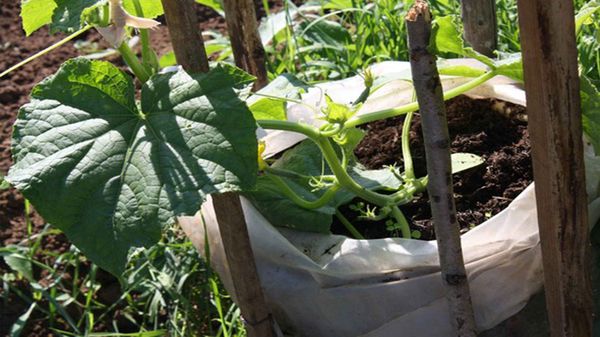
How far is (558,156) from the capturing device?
1.37 m

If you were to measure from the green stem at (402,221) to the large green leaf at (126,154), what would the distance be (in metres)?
0.47

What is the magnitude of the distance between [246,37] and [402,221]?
70cm

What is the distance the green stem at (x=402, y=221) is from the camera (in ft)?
5.85

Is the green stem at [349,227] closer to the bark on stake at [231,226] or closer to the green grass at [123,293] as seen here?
the bark on stake at [231,226]

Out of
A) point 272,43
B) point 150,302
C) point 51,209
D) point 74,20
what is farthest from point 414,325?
point 272,43

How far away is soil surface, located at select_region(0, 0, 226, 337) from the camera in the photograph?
2.42m

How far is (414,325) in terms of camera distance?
1661mm

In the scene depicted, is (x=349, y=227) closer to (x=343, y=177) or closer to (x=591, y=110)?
(x=343, y=177)

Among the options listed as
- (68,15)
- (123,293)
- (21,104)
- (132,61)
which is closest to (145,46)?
(132,61)

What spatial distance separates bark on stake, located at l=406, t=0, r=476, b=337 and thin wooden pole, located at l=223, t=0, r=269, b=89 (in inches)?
35.8

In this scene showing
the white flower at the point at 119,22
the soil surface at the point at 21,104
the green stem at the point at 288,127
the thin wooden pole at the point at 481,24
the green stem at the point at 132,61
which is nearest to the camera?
the white flower at the point at 119,22

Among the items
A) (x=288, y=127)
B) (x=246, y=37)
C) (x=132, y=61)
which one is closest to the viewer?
(x=132, y=61)

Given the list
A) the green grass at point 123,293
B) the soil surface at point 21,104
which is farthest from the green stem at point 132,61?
the soil surface at point 21,104

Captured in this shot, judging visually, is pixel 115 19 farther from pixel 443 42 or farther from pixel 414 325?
pixel 414 325
